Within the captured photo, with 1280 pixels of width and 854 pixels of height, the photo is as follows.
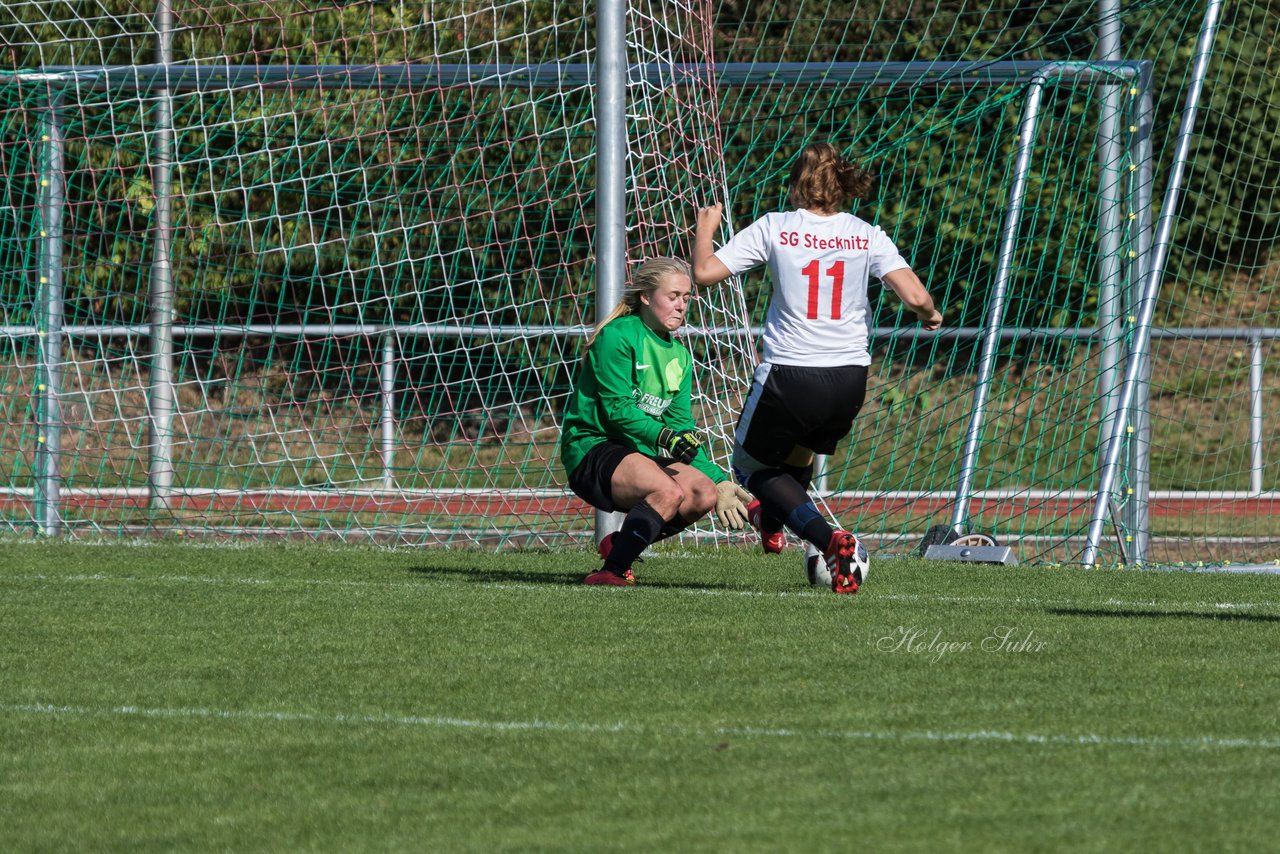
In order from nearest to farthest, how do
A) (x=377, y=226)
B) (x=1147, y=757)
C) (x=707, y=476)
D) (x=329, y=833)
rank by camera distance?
(x=329, y=833), (x=1147, y=757), (x=707, y=476), (x=377, y=226)

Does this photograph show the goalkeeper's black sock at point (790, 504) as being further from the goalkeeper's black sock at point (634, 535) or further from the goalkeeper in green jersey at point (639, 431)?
the goalkeeper's black sock at point (634, 535)

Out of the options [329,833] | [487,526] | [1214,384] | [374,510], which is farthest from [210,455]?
[329,833]

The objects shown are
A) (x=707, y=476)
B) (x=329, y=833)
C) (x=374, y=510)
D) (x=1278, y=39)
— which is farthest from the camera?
(x=1278, y=39)

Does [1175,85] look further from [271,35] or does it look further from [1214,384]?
[271,35]

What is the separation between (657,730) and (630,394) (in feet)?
9.96

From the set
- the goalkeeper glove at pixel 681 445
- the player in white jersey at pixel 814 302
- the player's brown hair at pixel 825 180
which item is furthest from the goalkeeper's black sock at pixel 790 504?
the player's brown hair at pixel 825 180

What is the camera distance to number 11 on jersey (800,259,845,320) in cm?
688

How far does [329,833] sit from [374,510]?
793 cm

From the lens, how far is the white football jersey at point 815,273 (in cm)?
688

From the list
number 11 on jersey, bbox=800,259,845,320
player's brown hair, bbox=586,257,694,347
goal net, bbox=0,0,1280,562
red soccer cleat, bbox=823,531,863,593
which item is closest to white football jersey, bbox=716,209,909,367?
number 11 on jersey, bbox=800,259,845,320

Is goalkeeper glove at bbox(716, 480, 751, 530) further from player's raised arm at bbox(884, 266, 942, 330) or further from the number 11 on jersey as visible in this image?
player's raised arm at bbox(884, 266, 942, 330)

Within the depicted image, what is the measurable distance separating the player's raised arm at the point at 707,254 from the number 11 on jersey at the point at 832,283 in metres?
0.33

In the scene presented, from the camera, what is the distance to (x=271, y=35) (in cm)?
1477

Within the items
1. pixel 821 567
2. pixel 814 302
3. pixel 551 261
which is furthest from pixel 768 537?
pixel 551 261
